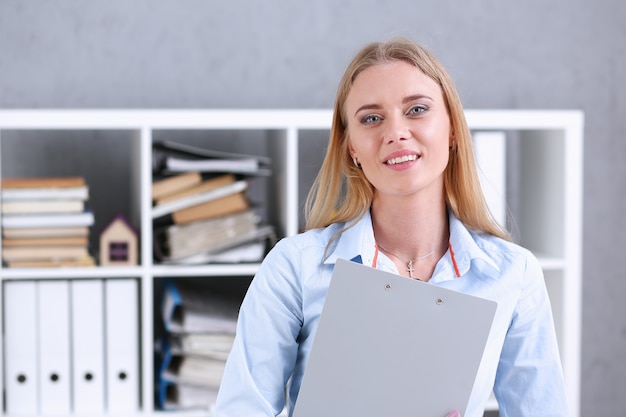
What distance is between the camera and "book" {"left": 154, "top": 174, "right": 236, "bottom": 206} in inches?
84.2

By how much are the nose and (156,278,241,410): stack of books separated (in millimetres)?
1086

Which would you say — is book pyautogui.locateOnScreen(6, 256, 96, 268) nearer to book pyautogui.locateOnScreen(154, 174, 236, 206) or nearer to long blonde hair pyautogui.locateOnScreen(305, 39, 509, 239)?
book pyautogui.locateOnScreen(154, 174, 236, 206)

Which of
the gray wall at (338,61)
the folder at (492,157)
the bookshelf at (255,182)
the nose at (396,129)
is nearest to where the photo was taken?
the nose at (396,129)

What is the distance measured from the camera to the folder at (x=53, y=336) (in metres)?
2.11

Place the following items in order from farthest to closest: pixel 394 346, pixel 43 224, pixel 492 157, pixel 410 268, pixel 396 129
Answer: pixel 492 157, pixel 43 224, pixel 410 268, pixel 396 129, pixel 394 346

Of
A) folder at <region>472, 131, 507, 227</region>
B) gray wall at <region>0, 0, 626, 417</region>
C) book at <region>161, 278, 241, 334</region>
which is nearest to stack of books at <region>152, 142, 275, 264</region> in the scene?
book at <region>161, 278, 241, 334</region>

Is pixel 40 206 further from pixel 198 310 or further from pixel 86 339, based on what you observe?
pixel 198 310

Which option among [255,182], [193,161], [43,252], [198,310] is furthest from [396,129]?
[255,182]

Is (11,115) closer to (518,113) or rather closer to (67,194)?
(67,194)

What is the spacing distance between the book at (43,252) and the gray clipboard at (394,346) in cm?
116

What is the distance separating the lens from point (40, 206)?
210 centimetres

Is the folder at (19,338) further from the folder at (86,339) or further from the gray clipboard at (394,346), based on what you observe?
the gray clipboard at (394,346)

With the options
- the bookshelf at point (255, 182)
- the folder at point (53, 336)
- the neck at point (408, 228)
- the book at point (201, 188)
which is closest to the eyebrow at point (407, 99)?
the neck at point (408, 228)

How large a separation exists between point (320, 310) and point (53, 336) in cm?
110
